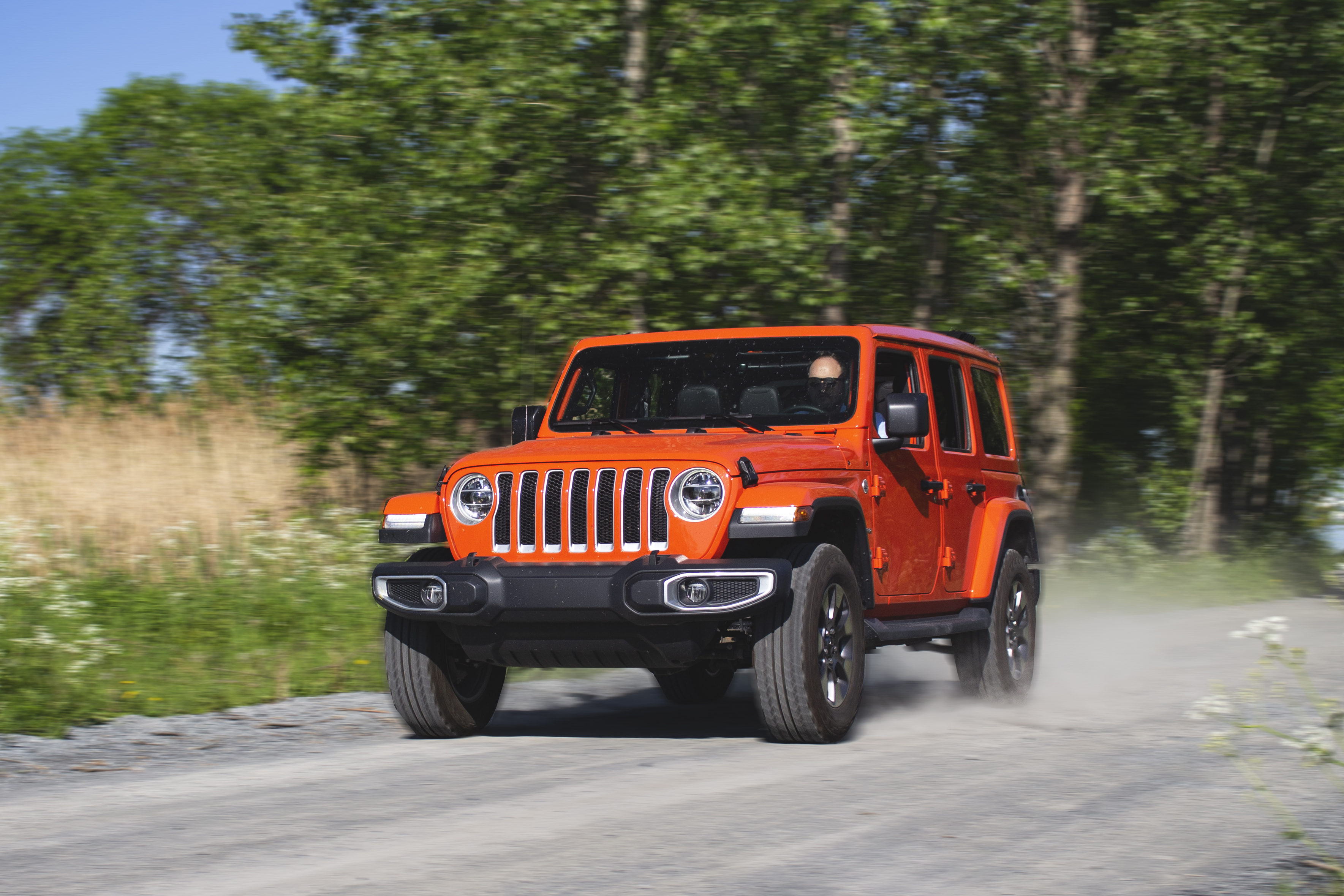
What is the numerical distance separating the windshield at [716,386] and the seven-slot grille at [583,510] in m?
1.07

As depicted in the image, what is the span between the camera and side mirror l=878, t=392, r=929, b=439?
7.40 m

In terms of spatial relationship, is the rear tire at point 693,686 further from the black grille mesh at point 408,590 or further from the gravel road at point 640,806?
the black grille mesh at point 408,590

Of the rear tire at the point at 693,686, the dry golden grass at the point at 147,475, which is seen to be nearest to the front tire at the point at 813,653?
the rear tire at the point at 693,686

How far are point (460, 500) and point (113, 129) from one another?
1856 centimetres

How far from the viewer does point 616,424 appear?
26.4ft

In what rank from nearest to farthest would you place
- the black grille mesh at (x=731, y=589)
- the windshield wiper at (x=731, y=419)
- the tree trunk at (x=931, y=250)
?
the black grille mesh at (x=731, y=589)
the windshield wiper at (x=731, y=419)
the tree trunk at (x=931, y=250)

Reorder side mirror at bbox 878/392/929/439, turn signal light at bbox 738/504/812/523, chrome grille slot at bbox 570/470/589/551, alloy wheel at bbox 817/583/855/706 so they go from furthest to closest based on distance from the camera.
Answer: side mirror at bbox 878/392/929/439, alloy wheel at bbox 817/583/855/706, chrome grille slot at bbox 570/470/589/551, turn signal light at bbox 738/504/812/523

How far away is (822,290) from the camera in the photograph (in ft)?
48.6

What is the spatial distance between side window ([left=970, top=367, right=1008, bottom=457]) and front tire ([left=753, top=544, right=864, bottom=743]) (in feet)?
8.72

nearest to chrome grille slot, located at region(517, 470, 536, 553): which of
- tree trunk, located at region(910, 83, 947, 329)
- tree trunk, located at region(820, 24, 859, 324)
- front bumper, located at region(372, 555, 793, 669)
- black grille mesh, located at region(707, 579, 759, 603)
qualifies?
front bumper, located at region(372, 555, 793, 669)

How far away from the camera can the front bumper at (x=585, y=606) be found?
6469 mm

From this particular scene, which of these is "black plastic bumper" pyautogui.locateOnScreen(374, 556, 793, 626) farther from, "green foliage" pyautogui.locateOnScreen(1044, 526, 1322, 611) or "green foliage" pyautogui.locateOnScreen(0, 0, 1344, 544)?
"green foliage" pyautogui.locateOnScreen(1044, 526, 1322, 611)

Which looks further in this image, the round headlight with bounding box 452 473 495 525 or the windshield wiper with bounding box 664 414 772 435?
the windshield wiper with bounding box 664 414 772 435

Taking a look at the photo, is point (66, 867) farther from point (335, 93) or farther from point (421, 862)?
point (335, 93)
